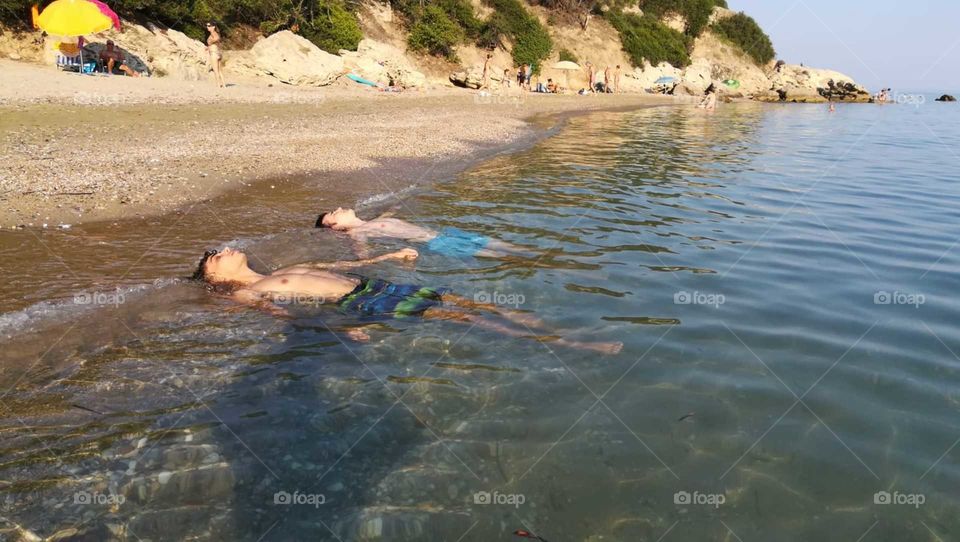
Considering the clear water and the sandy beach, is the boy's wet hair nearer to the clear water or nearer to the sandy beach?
the clear water

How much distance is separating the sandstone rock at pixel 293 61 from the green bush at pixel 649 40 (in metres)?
32.8

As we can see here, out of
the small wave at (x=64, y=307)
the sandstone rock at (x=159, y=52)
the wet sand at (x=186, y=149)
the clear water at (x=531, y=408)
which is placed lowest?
the small wave at (x=64, y=307)

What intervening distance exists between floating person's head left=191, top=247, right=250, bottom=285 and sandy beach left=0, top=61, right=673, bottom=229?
2760 mm

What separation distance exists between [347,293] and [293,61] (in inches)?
816

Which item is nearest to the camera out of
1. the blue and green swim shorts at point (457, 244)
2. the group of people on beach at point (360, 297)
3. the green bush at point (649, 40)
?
the group of people on beach at point (360, 297)

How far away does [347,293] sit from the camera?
584 cm

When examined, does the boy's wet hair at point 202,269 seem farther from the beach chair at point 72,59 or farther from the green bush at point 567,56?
the green bush at point 567,56

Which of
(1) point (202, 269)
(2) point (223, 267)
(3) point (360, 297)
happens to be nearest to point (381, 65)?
(1) point (202, 269)

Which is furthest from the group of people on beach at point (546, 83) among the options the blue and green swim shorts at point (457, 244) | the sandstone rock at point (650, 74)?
the blue and green swim shorts at point (457, 244)

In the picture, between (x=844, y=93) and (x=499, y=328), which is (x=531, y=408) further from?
(x=844, y=93)

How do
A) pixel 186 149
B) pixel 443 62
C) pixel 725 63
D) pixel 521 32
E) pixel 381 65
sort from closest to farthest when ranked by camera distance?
pixel 186 149 < pixel 381 65 < pixel 443 62 < pixel 521 32 < pixel 725 63

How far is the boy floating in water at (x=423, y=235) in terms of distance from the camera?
7.36 m

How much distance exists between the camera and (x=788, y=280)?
6.61 meters

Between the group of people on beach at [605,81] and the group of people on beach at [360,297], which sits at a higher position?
the group of people on beach at [605,81]
